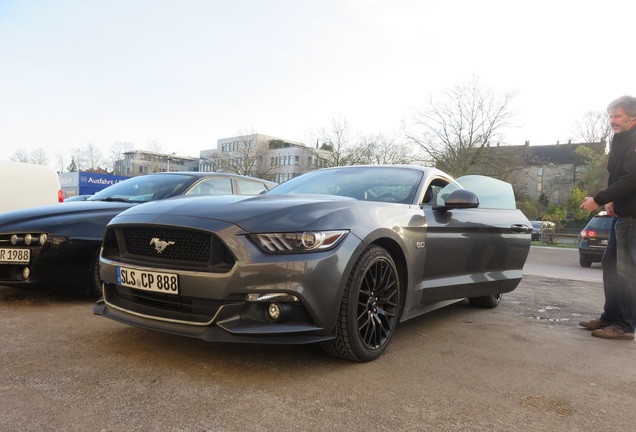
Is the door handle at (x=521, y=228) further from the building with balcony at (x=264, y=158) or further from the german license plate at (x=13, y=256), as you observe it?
the building with balcony at (x=264, y=158)

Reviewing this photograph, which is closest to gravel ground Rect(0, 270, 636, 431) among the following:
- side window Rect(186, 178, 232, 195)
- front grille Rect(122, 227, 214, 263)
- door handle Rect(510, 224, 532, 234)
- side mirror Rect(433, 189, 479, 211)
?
front grille Rect(122, 227, 214, 263)

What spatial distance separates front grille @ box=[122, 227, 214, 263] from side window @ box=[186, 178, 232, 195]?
2288 millimetres

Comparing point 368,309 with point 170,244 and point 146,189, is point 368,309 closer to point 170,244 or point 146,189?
point 170,244

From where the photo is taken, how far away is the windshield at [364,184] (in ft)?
12.1

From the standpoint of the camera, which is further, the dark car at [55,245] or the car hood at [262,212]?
the dark car at [55,245]

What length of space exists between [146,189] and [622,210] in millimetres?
4689

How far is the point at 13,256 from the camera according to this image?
392cm

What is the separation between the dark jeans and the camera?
3928 mm

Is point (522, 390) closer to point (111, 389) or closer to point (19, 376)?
point (111, 389)

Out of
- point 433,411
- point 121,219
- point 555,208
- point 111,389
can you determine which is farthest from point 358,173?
point 555,208

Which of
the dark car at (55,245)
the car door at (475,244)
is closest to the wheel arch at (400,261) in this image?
the car door at (475,244)

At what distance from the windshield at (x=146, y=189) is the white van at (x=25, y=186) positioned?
2.39 meters

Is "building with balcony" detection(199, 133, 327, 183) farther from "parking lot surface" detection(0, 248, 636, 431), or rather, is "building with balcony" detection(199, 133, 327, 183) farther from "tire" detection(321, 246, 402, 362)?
"tire" detection(321, 246, 402, 362)

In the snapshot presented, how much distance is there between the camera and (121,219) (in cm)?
300
